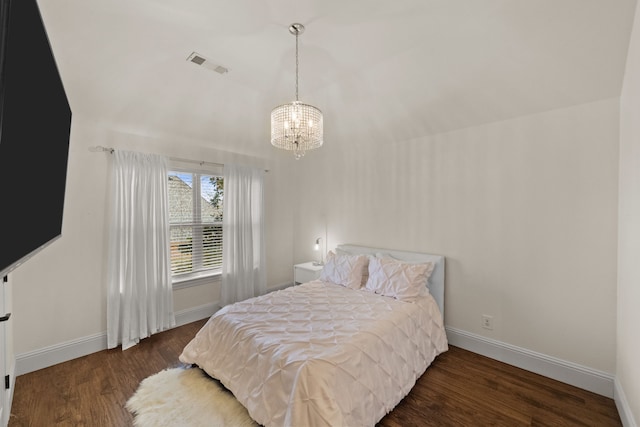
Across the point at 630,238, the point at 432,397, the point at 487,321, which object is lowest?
the point at 432,397

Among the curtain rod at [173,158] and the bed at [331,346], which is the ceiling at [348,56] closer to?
the curtain rod at [173,158]

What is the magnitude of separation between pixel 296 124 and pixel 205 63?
41.0 inches

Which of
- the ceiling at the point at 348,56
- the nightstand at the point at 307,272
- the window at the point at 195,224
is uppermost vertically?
the ceiling at the point at 348,56

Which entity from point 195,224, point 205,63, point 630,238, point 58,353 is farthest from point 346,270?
point 58,353

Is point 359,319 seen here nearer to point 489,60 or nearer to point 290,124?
point 290,124

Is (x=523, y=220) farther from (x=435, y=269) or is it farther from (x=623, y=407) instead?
(x=623, y=407)

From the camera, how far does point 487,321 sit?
2688 mm

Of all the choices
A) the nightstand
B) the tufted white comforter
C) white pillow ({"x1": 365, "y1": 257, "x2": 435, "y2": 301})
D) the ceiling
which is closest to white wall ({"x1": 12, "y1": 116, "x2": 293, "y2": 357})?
the ceiling

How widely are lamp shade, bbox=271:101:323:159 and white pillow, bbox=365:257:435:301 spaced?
156 cm

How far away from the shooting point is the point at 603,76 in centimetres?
198

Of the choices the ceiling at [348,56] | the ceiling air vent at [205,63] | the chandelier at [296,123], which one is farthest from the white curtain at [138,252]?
the chandelier at [296,123]

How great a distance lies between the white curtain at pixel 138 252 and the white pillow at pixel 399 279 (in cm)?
238

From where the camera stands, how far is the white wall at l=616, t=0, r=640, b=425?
157cm

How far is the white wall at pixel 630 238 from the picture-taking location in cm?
157
